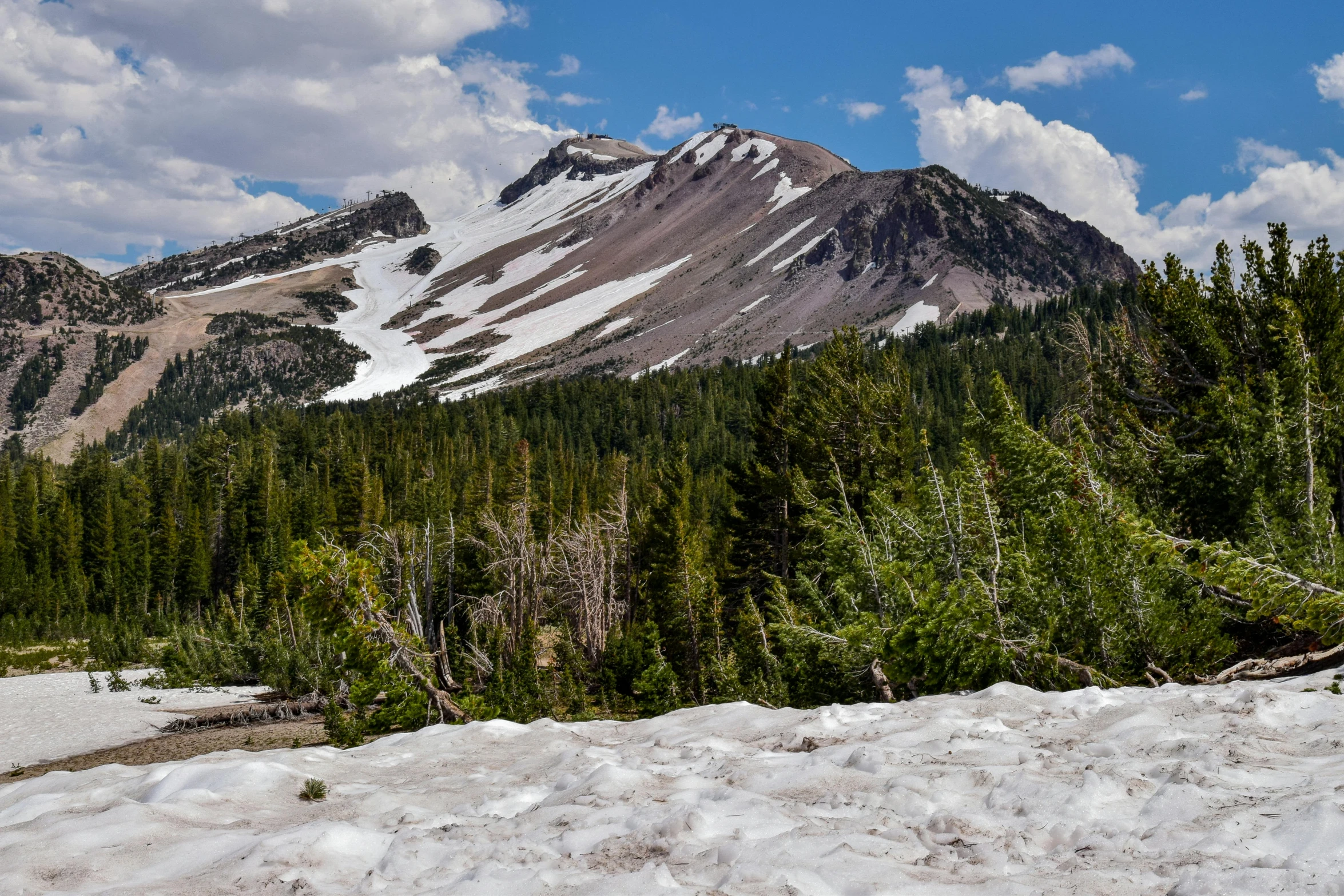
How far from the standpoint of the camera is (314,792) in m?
5.49

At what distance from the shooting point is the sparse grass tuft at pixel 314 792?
5496mm

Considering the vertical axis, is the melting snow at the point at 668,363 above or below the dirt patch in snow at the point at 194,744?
above

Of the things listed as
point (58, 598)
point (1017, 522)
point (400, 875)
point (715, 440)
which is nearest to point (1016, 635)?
point (1017, 522)

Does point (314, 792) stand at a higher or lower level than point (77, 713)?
higher

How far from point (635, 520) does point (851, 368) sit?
18662mm

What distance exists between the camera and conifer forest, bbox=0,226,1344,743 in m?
9.05

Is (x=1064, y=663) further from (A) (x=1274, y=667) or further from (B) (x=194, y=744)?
(B) (x=194, y=744)

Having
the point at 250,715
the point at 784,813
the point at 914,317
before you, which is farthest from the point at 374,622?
the point at 914,317

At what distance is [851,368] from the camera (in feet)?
80.7

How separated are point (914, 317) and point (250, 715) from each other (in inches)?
6723

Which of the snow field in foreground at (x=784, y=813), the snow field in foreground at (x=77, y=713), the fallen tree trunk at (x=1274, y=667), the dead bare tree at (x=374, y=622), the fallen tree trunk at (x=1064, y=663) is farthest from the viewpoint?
the snow field in foreground at (x=77, y=713)

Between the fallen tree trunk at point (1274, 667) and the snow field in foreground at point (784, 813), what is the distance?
1.21 metres

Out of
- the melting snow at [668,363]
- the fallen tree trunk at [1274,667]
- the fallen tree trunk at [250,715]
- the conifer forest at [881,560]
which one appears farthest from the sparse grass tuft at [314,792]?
the melting snow at [668,363]

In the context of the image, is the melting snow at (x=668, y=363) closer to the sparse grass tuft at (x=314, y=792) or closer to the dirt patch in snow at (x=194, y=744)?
the dirt patch in snow at (x=194, y=744)
